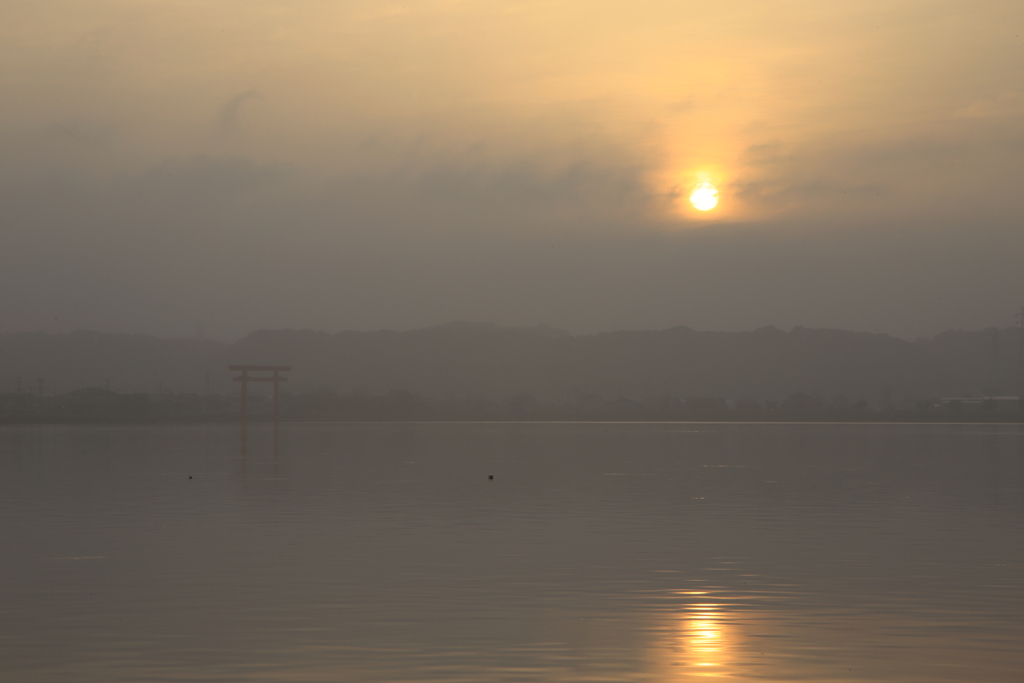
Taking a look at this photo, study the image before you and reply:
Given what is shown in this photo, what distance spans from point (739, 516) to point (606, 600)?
1992 centimetres

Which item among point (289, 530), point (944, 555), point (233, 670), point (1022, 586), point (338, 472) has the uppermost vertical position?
point (338, 472)

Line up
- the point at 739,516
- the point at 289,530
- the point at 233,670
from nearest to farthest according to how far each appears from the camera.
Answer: the point at 233,670 → the point at 289,530 → the point at 739,516

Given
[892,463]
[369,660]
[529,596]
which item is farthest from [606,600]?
[892,463]

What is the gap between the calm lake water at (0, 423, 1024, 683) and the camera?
1717 cm

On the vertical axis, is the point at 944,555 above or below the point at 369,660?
above

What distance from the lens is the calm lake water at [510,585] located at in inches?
676

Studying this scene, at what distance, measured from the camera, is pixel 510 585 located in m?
25.0

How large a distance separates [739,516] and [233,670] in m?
28.1

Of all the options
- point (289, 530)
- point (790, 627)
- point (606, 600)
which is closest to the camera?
point (790, 627)

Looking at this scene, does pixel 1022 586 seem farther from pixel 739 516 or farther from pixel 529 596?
pixel 739 516

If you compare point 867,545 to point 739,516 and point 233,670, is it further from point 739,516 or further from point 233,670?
point 233,670

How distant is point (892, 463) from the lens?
87.2 m

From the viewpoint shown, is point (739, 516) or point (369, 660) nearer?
point (369, 660)

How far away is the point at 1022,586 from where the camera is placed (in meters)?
24.8
